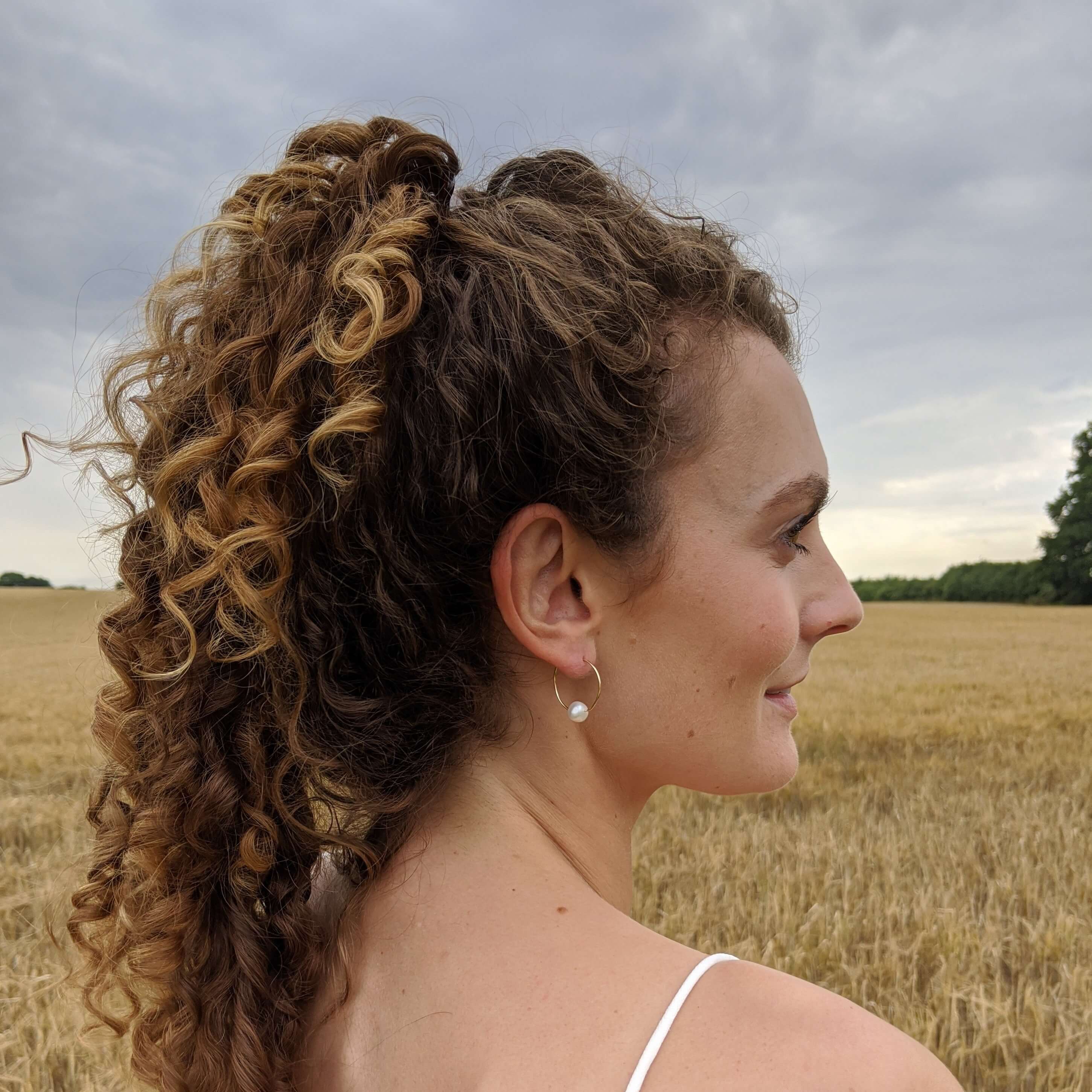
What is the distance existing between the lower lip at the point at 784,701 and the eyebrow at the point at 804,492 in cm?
32

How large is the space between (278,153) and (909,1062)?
1.73m

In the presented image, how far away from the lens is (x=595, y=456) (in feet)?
4.06

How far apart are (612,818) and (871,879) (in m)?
3.19

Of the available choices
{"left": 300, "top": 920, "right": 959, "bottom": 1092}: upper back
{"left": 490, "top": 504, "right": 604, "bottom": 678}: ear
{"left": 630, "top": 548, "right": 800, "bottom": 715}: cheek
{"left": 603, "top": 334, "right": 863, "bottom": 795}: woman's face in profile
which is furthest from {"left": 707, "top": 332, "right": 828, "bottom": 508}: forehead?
{"left": 300, "top": 920, "right": 959, "bottom": 1092}: upper back

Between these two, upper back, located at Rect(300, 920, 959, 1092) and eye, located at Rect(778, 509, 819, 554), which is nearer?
upper back, located at Rect(300, 920, 959, 1092)

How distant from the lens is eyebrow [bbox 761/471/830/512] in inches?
54.1

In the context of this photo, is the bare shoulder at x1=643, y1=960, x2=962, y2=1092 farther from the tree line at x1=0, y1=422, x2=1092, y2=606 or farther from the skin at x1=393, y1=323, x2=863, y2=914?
the tree line at x1=0, y1=422, x2=1092, y2=606

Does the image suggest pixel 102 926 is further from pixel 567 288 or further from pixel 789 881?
pixel 789 881

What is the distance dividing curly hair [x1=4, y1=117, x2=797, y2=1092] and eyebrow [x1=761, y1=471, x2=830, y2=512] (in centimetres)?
15

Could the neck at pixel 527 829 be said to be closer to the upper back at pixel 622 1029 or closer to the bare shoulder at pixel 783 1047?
the upper back at pixel 622 1029

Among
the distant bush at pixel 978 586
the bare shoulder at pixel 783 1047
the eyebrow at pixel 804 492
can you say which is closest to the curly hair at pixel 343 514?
the eyebrow at pixel 804 492

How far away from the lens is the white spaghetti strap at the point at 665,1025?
2.98ft

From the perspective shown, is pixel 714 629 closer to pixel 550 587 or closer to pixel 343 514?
pixel 550 587

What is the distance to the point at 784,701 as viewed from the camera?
5.13 feet
